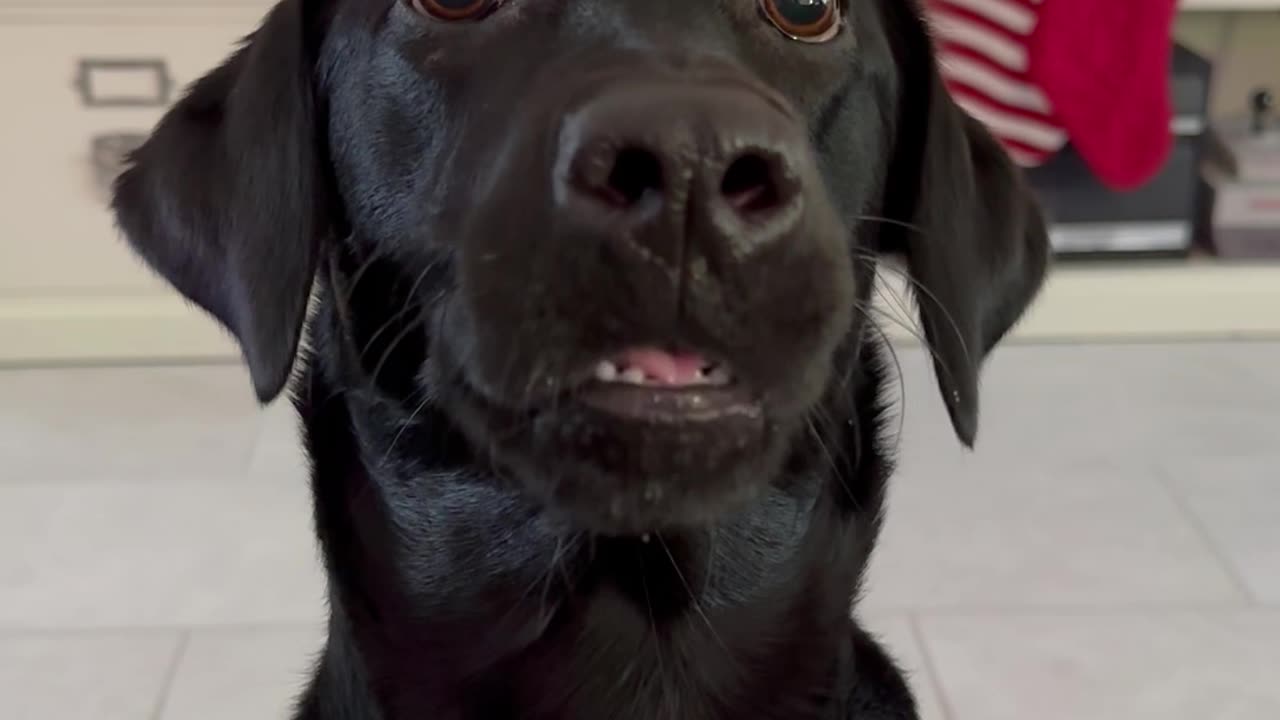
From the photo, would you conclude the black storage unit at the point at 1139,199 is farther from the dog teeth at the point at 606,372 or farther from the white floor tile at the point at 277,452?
the dog teeth at the point at 606,372

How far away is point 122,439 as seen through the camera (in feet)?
7.27

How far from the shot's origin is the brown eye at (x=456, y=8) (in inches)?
36.7

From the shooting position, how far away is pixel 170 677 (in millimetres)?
1678

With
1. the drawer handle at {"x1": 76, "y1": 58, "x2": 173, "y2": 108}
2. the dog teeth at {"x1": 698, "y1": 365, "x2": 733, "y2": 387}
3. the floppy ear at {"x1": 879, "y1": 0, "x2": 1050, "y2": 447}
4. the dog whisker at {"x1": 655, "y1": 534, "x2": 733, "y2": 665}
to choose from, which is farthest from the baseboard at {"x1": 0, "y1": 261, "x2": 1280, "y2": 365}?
the dog teeth at {"x1": 698, "y1": 365, "x2": 733, "y2": 387}

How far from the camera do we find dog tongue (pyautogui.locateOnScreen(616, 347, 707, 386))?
75 cm

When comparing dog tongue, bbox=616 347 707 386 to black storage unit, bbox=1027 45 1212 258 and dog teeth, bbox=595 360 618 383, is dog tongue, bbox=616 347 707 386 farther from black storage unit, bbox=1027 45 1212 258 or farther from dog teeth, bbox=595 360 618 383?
black storage unit, bbox=1027 45 1212 258

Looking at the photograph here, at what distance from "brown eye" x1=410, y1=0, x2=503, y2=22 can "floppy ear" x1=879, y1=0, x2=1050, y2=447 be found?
0.33m

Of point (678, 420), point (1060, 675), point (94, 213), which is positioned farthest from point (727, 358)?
point (94, 213)

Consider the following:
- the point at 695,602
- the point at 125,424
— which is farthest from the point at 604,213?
the point at 125,424

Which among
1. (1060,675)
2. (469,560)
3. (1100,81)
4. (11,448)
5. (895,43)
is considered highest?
(895,43)

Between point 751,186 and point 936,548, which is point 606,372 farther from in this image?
point 936,548

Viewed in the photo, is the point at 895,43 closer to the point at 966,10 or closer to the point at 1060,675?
the point at 1060,675

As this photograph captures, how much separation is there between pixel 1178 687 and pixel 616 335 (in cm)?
121

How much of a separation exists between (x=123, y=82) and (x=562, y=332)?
1.86m
